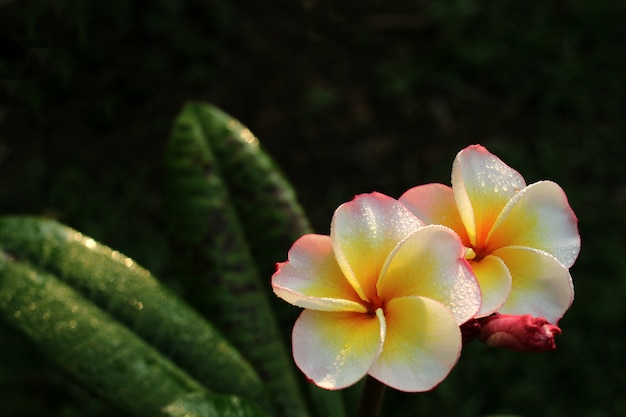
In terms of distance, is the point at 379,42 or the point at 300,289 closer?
the point at 300,289

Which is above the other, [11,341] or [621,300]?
[11,341]

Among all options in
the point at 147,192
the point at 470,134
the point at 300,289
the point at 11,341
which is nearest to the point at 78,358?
the point at 300,289

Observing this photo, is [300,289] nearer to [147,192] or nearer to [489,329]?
[489,329]

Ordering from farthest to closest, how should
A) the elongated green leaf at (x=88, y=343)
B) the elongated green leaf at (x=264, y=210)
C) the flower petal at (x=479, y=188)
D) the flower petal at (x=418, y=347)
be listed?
the elongated green leaf at (x=264, y=210), the elongated green leaf at (x=88, y=343), the flower petal at (x=479, y=188), the flower petal at (x=418, y=347)

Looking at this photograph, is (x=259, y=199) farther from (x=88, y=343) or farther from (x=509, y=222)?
(x=509, y=222)

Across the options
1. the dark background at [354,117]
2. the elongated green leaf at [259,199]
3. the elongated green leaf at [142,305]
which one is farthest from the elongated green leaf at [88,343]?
the dark background at [354,117]

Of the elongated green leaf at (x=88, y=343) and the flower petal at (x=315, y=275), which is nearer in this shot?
the flower petal at (x=315, y=275)

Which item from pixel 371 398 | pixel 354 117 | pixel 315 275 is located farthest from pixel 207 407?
pixel 354 117

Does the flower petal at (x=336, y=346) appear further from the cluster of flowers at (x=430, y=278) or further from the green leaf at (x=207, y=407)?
the green leaf at (x=207, y=407)
